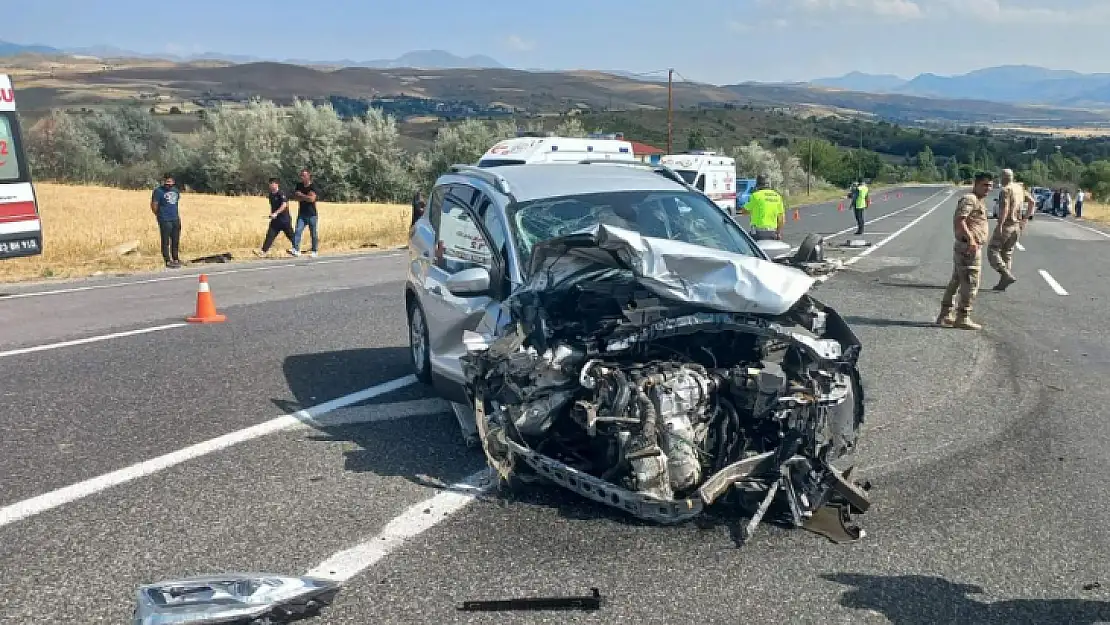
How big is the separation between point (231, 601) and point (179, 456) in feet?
8.93

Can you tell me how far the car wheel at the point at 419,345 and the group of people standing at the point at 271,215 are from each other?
12.1 m

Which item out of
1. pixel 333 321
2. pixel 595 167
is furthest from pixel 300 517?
pixel 333 321

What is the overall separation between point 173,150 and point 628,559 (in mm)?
57464

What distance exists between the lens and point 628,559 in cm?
415

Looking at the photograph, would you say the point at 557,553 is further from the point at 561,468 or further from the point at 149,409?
the point at 149,409

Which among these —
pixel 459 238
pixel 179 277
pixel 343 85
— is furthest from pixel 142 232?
pixel 343 85

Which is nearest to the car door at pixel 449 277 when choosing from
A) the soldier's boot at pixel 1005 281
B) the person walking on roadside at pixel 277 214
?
the soldier's boot at pixel 1005 281

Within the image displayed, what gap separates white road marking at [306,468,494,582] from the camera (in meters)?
4.04

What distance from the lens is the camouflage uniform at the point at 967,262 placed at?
10.5m

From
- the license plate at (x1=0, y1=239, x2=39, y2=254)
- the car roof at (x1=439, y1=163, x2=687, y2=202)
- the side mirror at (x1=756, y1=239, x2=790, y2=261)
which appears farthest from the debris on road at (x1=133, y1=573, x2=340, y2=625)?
the license plate at (x1=0, y1=239, x2=39, y2=254)

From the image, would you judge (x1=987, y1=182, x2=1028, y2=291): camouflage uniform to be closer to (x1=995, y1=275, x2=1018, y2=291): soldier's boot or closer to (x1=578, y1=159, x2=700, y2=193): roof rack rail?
(x1=995, y1=275, x2=1018, y2=291): soldier's boot

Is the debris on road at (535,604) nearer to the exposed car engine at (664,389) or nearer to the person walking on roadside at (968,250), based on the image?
the exposed car engine at (664,389)

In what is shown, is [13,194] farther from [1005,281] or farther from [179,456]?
[1005,281]

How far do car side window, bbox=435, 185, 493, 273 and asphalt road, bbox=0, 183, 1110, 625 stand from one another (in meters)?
1.08
